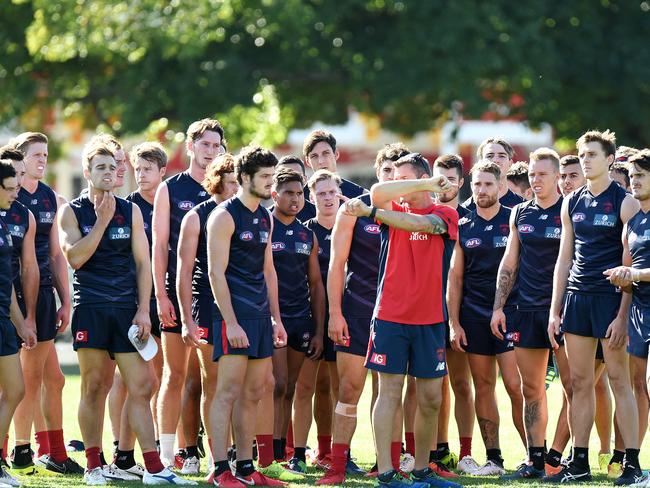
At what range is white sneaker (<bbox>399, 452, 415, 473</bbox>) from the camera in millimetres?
10084

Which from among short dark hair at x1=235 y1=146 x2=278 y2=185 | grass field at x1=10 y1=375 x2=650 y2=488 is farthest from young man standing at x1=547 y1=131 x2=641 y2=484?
short dark hair at x1=235 y1=146 x2=278 y2=185

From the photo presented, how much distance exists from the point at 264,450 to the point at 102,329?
154 centimetres

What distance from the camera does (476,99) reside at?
26.2 meters

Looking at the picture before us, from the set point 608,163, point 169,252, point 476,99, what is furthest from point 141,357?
point 476,99

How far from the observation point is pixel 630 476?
9078 mm

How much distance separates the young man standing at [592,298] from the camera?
30.6ft

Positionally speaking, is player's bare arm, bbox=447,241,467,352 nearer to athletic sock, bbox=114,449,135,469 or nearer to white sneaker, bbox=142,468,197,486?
white sneaker, bbox=142,468,197,486

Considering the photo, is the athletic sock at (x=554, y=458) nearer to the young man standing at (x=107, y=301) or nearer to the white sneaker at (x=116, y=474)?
the young man standing at (x=107, y=301)

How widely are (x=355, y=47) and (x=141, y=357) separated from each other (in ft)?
62.4

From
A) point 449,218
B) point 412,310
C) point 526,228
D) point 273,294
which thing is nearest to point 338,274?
point 273,294

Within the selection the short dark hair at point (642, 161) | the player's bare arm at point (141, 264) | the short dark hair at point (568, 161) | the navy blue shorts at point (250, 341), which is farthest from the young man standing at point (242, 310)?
the short dark hair at point (568, 161)

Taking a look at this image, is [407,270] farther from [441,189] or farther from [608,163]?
[608,163]

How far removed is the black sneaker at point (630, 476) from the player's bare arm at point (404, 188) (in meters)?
2.41

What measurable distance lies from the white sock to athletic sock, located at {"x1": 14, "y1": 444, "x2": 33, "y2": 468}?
0.98 metres
